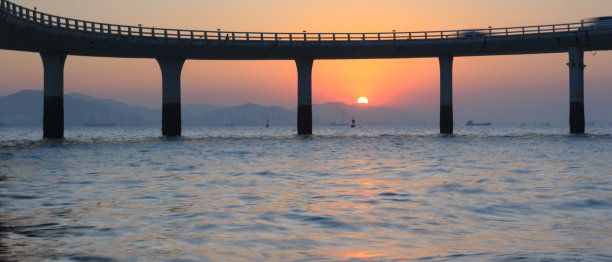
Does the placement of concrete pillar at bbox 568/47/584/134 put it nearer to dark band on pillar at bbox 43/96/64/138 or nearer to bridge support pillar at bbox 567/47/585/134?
Answer: bridge support pillar at bbox 567/47/585/134

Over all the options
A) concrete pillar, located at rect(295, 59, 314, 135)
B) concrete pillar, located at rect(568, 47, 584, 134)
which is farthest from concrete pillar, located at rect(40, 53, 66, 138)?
concrete pillar, located at rect(568, 47, 584, 134)

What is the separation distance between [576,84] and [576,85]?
12 cm

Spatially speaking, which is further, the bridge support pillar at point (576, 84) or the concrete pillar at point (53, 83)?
the bridge support pillar at point (576, 84)

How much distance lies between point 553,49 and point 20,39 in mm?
57165

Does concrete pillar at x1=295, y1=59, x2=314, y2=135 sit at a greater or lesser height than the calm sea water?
greater

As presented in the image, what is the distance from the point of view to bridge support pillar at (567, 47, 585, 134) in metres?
71.0

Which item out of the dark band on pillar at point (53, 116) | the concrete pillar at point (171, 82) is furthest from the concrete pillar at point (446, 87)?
the dark band on pillar at point (53, 116)

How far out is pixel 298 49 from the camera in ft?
232

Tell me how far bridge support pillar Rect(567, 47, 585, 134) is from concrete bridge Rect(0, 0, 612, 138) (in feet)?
0.36

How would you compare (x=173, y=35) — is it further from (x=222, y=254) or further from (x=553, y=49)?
(x=222, y=254)

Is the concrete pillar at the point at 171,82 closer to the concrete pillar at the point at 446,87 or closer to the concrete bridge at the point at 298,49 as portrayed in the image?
the concrete bridge at the point at 298,49

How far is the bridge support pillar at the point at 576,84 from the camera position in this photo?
7100 cm

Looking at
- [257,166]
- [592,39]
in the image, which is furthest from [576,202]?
[592,39]

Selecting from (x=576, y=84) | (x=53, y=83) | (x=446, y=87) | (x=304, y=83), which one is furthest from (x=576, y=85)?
(x=53, y=83)
